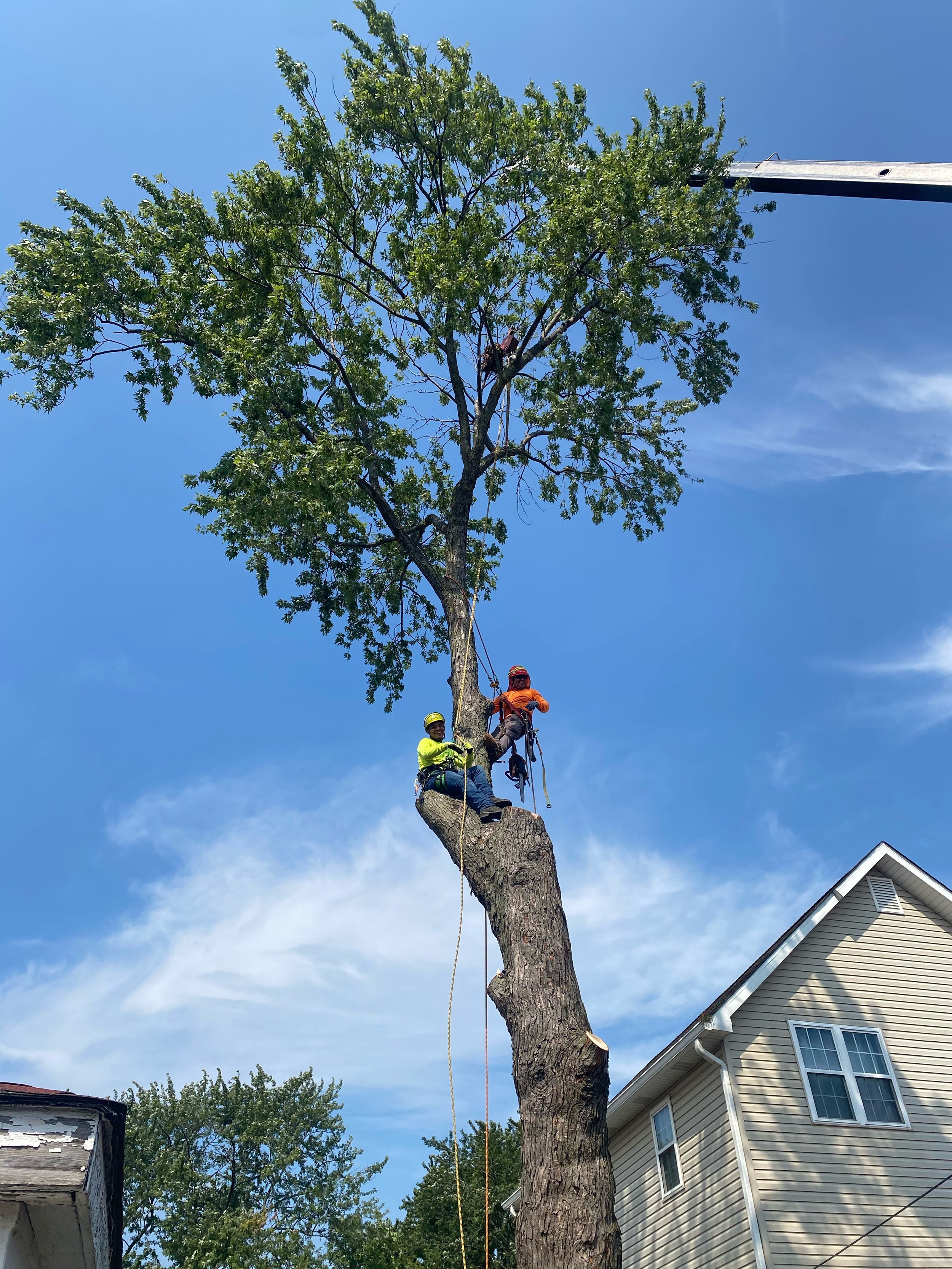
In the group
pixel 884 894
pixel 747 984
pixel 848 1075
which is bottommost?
pixel 848 1075

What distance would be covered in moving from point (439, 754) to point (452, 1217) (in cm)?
2029

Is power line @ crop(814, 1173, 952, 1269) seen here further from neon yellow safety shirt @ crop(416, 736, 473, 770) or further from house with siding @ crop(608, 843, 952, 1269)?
neon yellow safety shirt @ crop(416, 736, 473, 770)

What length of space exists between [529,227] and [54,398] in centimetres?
615

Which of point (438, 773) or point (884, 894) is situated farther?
point (884, 894)

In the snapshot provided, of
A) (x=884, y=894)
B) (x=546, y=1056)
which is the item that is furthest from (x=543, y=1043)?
(x=884, y=894)

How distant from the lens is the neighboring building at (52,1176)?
4.79m

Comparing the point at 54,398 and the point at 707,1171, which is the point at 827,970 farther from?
the point at 54,398

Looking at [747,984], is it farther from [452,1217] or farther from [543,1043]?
[452,1217]

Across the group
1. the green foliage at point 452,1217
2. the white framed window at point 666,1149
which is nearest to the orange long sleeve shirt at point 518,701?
the white framed window at point 666,1149

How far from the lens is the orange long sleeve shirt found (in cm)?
881

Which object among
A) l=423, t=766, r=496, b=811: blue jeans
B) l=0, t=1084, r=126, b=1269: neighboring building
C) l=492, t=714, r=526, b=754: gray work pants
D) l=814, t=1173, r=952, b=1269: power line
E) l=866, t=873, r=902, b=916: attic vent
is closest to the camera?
l=0, t=1084, r=126, b=1269: neighboring building

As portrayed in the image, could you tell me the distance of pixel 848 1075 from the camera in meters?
11.7

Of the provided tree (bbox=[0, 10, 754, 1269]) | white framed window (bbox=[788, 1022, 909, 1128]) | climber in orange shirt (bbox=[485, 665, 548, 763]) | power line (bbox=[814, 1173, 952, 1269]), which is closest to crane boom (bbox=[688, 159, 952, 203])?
tree (bbox=[0, 10, 754, 1269])

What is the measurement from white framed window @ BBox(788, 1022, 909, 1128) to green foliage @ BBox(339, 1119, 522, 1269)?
1144cm
